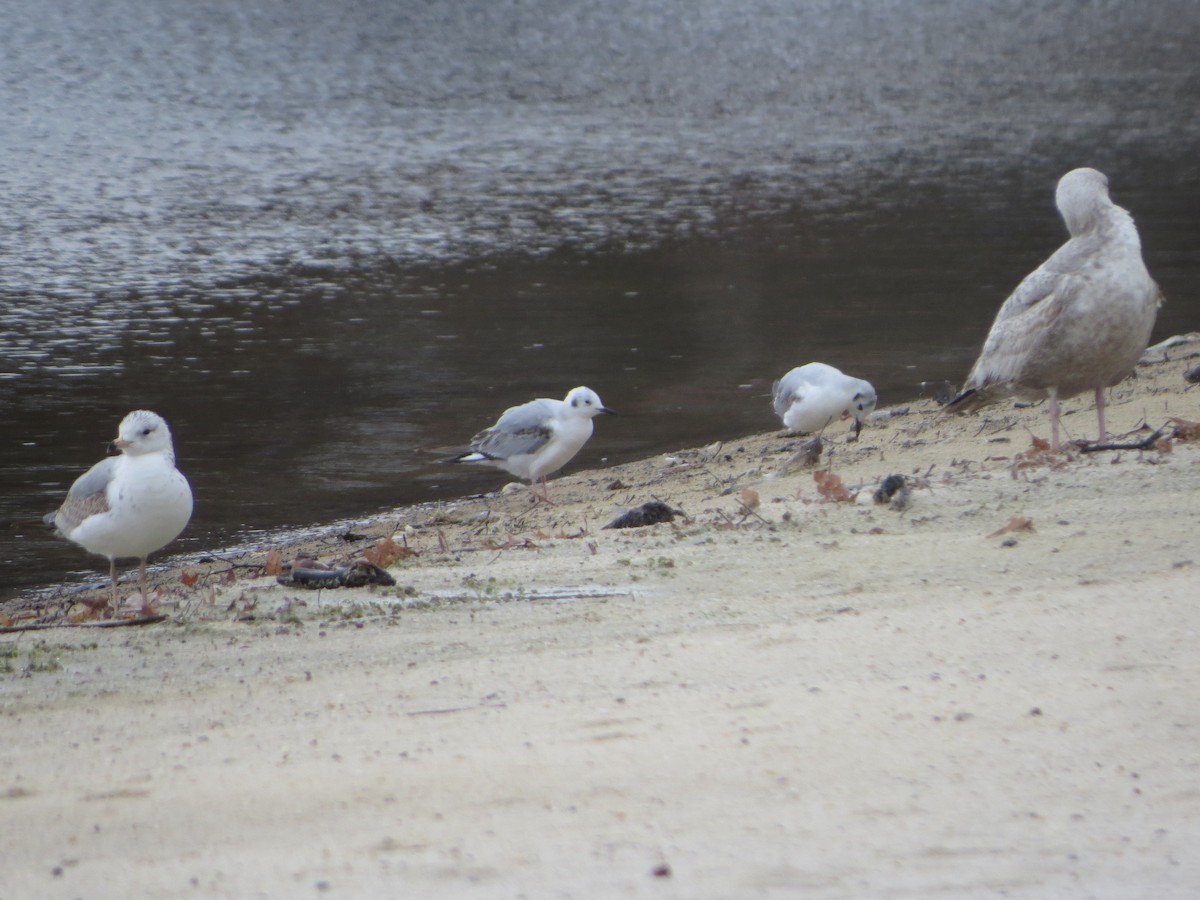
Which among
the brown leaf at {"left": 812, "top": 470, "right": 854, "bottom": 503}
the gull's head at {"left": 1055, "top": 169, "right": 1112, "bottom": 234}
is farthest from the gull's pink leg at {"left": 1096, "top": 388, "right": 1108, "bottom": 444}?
the brown leaf at {"left": 812, "top": 470, "right": 854, "bottom": 503}

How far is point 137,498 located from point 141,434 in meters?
0.26

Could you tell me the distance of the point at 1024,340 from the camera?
281 inches

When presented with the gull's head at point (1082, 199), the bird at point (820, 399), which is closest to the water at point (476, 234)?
the bird at point (820, 399)

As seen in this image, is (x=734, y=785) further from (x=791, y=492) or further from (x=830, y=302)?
(x=830, y=302)

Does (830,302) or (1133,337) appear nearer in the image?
(1133,337)

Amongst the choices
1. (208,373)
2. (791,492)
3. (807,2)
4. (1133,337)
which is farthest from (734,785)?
(807,2)

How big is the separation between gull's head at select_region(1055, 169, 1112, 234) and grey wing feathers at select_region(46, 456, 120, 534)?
4.48 m

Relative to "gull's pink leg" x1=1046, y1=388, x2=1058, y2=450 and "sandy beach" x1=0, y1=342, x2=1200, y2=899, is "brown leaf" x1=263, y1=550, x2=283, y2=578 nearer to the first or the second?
"sandy beach" x1=0, y1=342, x2=1200, y2=899

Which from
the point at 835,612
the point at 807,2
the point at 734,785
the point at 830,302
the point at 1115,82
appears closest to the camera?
the point at 734,785

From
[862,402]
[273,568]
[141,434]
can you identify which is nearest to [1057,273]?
[862,402]

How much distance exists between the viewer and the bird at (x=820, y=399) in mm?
9680

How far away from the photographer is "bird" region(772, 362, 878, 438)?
31.8 feet

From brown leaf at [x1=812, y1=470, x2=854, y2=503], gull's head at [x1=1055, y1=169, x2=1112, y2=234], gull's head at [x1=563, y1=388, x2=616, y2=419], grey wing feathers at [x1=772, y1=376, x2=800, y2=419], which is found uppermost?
grey wing feathers at [x1=772, y1=376, x2=800, y2=419]

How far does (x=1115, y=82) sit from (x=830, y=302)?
24.3 meters
